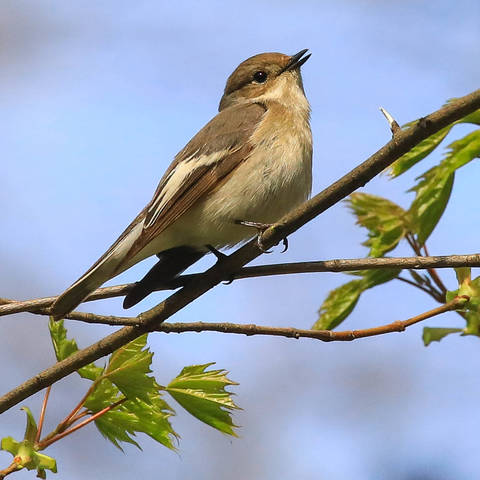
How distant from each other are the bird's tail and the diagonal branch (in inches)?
13.0

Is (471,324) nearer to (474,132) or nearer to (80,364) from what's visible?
(474,132)

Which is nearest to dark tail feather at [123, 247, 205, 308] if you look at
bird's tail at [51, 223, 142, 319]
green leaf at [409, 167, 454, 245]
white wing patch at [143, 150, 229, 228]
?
bird's tail at [51, 223, 142, 319]

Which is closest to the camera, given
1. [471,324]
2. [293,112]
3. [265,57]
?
[471,324]

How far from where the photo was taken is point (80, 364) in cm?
220

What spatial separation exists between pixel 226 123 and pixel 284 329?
212cm

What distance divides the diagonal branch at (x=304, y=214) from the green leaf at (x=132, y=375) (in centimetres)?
6

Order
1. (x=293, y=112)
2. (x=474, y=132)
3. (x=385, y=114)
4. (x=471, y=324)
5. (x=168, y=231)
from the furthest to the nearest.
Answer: (x=293, y=112) < (x=168, y=231) < (x=474, y=132) < (x=385, y=114) < (x=471, y=324)

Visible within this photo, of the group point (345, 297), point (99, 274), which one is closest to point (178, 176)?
point (99, 274)

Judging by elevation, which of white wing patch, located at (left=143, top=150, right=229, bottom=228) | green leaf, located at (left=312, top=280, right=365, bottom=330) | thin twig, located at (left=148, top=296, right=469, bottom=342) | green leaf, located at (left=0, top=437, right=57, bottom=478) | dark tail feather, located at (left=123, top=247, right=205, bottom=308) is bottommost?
green leaf, located at (left=0, top=437, right=57, bottom=478)

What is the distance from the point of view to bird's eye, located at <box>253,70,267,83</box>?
4762 millimetres

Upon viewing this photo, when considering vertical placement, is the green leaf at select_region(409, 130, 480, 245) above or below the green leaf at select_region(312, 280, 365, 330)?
above

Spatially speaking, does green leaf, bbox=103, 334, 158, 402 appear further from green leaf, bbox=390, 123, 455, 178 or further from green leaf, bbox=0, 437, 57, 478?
green leaf, bbox=390, 123, 455, 178

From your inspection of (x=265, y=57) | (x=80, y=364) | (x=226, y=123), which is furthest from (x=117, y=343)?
(x=265, y=57)

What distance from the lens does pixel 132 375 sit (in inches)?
88.5
